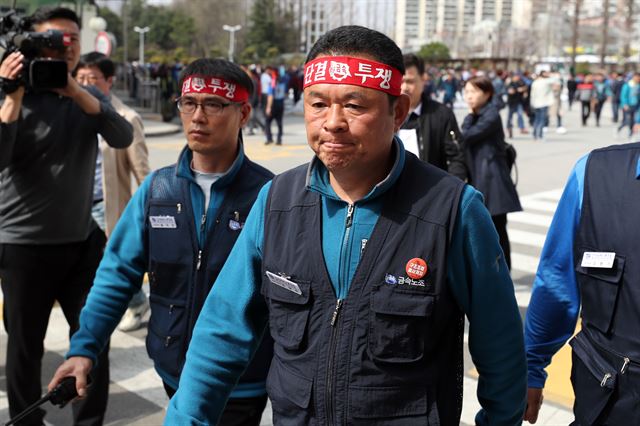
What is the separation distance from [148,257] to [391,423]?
1392 mm

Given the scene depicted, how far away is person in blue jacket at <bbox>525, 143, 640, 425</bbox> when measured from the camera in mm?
2129

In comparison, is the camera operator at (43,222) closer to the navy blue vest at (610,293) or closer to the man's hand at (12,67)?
the man's hand at (12,67)

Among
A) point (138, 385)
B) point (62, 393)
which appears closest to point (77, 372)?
point (62, 393)

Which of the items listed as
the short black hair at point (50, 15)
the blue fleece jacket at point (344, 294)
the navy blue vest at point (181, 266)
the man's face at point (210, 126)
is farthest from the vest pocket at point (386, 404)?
the short black hair at point (50, 15)

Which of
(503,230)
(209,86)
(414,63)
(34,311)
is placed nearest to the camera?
(209,86)

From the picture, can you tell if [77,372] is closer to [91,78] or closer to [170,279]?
[170,279]

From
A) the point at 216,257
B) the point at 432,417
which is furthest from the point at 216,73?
the point at 432,417

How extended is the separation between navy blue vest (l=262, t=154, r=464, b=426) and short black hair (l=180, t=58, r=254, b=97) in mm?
1229

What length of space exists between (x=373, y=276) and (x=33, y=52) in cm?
242

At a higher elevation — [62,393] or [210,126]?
[210,126]

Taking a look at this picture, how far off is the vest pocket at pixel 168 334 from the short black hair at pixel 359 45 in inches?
47.5

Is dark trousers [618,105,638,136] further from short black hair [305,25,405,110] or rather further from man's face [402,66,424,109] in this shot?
short black hair [305,25,405,110]

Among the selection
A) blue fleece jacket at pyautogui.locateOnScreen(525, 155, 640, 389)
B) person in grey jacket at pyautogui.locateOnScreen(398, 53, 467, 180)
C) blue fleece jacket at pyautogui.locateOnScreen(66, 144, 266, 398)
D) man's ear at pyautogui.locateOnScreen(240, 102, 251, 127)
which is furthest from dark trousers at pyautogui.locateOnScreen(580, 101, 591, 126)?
blue fleece jacket at pyautogui.locateOnScreen(525, 155, 640, 389)

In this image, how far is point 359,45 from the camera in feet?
6.33
